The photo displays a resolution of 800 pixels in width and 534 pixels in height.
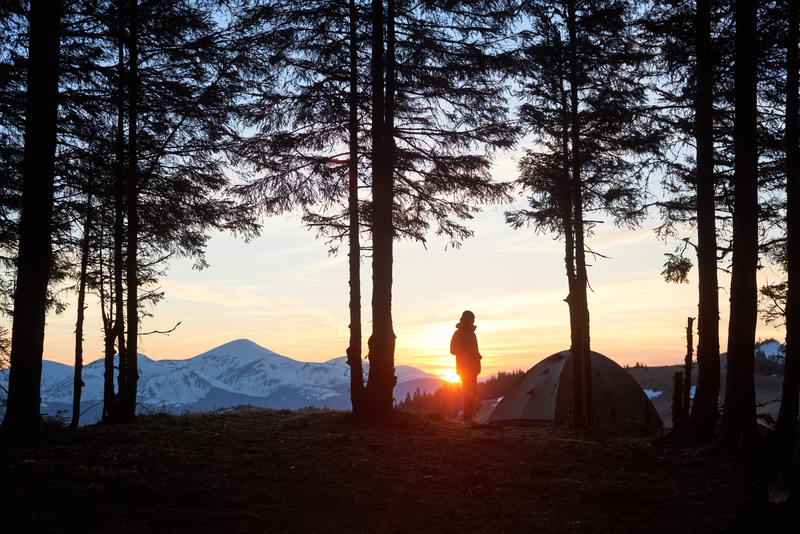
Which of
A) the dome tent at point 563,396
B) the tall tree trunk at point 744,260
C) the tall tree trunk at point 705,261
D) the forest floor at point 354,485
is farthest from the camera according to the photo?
the dome tent at point 563,396

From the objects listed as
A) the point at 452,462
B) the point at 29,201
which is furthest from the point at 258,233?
the point at 452,462

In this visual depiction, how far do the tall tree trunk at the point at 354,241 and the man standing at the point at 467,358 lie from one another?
268 cm

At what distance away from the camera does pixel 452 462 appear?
6848 mm

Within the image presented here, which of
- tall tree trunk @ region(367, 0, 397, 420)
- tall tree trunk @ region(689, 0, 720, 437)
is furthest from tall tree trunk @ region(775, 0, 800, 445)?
tall tree trunk @ region(367, 0, 397, 420)

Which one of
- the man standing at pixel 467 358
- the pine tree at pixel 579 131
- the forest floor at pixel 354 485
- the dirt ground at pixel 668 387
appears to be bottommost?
the dirt ground at pixel 668 387

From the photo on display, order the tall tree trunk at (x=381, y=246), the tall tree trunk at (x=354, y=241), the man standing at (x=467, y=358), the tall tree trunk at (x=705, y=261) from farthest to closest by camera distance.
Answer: the man standing at (x=467, y=358)
the tall tree trunk at (x=354, y=241)
the tall tree trunk at (x=381, y=246)
the tall tree trunk at (x=705, y=261)

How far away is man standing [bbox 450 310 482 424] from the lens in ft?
42.2

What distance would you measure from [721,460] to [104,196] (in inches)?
398

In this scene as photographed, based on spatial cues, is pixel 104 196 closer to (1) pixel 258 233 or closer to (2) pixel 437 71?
(1) pixel 258 233

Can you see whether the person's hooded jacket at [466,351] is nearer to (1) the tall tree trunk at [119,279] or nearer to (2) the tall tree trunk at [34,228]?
(1) the tall tree trunk at [119,279]

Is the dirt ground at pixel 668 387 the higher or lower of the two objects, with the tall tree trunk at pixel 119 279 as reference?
lower

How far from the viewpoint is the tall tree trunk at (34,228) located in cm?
698

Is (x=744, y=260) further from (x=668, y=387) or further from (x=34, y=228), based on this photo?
(x=668, y=387)

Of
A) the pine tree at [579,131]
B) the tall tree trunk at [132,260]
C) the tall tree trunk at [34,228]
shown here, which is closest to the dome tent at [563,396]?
the pine tree at [579,131]
